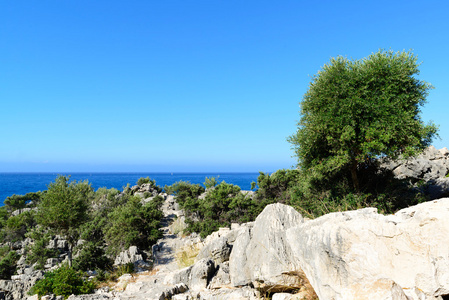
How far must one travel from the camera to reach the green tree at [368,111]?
46.3 ft

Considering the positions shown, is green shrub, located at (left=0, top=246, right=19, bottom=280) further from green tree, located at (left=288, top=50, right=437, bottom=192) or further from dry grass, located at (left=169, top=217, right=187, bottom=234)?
green tree, located at (left=288, top=50, right=437, bottom=192)

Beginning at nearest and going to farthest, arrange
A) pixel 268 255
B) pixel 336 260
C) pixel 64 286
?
pixel 336 260 → pixel 268 255 → pixel 64 286

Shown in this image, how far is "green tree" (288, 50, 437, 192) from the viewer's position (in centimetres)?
1411

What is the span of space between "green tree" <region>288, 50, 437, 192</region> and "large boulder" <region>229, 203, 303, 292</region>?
6854 mm

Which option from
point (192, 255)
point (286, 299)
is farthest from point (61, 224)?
point (286, 299)

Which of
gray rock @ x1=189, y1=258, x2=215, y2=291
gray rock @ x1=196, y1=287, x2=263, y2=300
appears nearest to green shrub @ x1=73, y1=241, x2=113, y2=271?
gray rock @ x1=189, y1=258, x2=215, y2=291

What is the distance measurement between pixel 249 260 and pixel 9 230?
39245mm

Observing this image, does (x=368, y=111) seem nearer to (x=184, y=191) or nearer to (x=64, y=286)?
(x=64, y=286)

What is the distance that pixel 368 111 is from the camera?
14.4 metres

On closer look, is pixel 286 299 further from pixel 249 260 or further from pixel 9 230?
pixel 9 230

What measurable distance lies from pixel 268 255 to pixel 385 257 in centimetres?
418

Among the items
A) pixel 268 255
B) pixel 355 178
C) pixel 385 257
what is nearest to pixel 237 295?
pixel 268 255

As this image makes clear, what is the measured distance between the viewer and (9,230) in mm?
34000

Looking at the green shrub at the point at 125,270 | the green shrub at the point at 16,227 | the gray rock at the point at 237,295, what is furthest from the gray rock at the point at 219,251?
the green shrub at the point at 16,227
